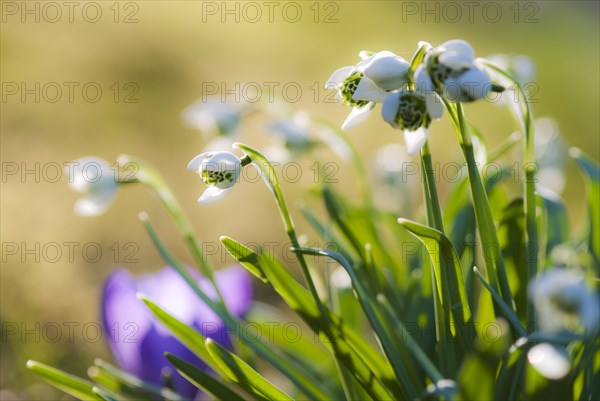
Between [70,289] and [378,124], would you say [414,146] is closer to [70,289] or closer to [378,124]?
[70,289]

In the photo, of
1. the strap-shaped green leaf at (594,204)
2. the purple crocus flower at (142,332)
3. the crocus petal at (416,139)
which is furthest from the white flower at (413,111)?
the purple crocus flower at (142,332)

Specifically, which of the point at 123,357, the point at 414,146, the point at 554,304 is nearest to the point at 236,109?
the point at 123,357

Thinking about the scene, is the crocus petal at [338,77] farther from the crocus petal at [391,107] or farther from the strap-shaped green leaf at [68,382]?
the strap-shaped green leaf at [68,382]

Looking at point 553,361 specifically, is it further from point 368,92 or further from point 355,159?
point 355,159

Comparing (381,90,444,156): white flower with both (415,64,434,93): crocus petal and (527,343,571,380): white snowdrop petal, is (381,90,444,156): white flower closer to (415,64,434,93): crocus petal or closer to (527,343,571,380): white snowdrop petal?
(415,64,434,93): crocus petal

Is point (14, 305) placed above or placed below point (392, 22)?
below

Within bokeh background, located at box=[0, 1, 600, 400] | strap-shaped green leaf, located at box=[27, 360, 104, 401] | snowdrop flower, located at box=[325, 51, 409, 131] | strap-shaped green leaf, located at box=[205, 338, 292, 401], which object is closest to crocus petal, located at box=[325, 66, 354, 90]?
snowdrop flower, located at box=[325, 51, 409, 131]

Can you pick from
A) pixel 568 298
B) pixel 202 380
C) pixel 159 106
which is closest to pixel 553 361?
pixel 568 298
